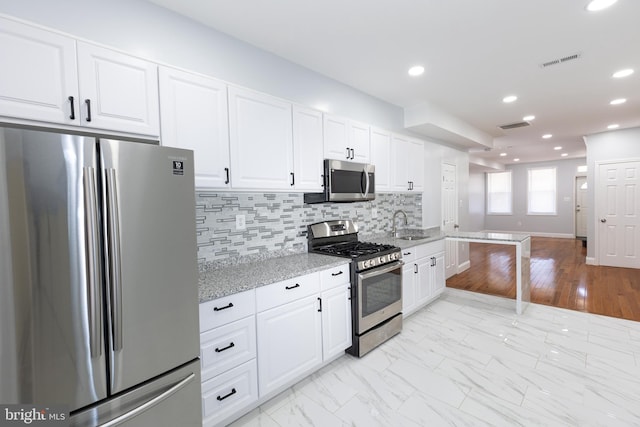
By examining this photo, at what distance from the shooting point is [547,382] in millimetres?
2318

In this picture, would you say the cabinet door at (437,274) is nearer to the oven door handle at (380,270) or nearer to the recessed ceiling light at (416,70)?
the oven door handle at (380,270)

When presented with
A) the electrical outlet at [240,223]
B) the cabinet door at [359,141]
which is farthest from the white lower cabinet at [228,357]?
the cabinet door at [359,141]

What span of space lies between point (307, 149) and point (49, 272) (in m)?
1.98

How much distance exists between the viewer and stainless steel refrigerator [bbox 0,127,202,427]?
1.06 meters

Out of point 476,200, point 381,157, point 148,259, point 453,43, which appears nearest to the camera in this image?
point 148,259

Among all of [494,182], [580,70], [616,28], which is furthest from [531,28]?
[494,182]

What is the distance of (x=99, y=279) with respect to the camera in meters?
1.22

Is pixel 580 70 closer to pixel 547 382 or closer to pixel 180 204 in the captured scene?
pixel 547 382

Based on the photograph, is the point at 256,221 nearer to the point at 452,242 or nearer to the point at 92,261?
the point at 92,261

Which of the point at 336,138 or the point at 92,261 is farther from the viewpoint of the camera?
the point at 336,138

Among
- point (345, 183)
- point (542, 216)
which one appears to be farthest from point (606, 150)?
point (345, 183)

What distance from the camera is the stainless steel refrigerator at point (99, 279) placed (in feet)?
3.48

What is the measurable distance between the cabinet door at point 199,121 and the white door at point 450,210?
4.16 m

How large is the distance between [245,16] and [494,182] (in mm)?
11531
